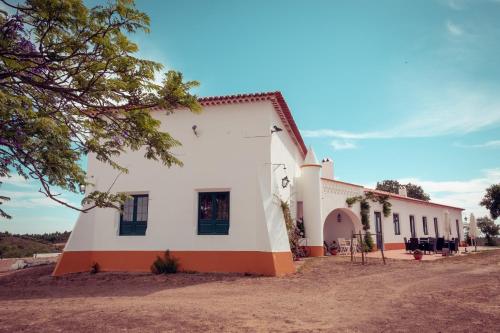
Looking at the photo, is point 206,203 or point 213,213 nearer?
point 213,213

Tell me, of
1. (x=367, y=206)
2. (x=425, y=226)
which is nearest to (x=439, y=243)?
(x=367, y=206)

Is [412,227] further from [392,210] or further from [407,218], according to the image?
[392,210]

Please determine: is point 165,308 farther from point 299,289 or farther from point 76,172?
point 299,289

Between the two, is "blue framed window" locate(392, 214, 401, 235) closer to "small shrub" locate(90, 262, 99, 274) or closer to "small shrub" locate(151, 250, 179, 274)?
"small shrub" locate(151, 250, 179, 274)

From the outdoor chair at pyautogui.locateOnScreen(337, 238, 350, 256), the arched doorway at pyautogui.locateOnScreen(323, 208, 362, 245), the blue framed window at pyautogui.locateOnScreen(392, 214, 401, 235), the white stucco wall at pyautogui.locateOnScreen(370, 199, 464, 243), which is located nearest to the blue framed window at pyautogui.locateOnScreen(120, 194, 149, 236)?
the outdoor chair at pyautogui.locateOnScreen(337, 238, 350, 256)

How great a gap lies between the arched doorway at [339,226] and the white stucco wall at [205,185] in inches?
403

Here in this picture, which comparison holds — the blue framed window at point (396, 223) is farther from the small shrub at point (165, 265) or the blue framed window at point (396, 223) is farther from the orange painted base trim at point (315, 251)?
the small shrub at point (165, 265)

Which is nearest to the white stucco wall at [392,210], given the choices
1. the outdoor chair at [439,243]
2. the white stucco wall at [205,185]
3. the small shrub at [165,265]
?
the outdoor chair at [439,243]

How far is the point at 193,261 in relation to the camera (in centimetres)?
1182

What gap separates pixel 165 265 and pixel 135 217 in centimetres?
248

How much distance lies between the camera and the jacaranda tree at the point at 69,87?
4844 mm

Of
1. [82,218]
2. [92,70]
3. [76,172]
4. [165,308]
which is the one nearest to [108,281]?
[82,218]

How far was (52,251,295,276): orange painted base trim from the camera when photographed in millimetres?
11227

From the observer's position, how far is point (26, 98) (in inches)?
233
